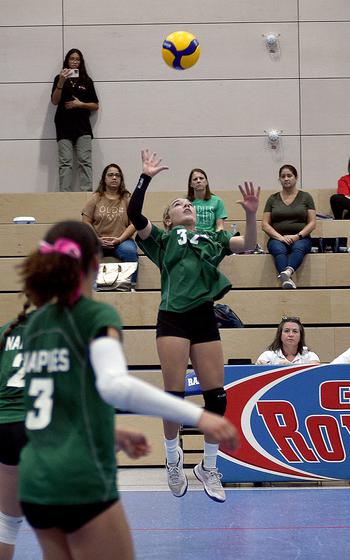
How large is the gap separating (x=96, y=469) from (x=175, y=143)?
1024 cm

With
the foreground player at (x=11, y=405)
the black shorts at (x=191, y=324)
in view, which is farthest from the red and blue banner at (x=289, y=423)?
the foreground player at (x=11, y=405)

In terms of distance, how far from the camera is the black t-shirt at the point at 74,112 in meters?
12.0

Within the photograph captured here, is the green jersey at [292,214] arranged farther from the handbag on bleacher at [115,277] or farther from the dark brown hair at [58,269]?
the dark brown hair at [58,269]

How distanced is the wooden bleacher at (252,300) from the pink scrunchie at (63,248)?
18.7ft

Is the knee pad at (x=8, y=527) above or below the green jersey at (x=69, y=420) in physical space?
below

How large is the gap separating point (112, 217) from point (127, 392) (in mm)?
7784

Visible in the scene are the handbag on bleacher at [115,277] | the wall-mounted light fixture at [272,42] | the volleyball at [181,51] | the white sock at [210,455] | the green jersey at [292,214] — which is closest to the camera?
the white sock at [210,455]

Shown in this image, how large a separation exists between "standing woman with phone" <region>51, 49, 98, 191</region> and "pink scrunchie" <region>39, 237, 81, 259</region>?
31.2 feet

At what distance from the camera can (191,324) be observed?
5609 millimetres

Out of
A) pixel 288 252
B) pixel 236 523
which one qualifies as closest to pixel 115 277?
pixel 288 252

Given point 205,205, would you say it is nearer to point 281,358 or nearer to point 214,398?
point 281,358

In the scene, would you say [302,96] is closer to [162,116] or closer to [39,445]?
[162,116]

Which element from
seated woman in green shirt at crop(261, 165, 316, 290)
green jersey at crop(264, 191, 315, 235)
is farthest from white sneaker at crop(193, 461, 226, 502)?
green jersey at crop(264, 191, 315, 235)

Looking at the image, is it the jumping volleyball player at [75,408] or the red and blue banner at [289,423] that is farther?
the red and blue banner at [289,423]
